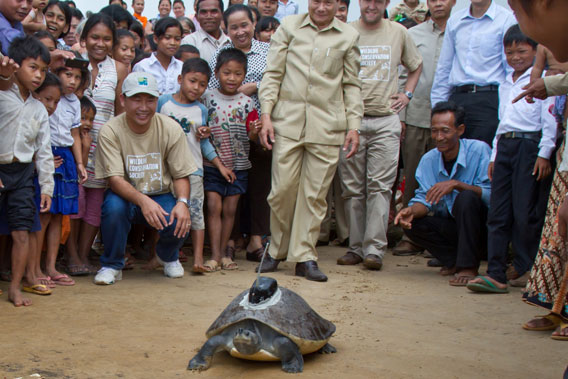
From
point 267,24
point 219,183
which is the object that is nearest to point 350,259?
point 219,183

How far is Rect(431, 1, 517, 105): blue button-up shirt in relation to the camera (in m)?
5.54

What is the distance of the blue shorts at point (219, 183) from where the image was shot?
5.20 meters

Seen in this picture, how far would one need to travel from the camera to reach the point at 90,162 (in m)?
4.81

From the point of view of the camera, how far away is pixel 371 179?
5.44 meters

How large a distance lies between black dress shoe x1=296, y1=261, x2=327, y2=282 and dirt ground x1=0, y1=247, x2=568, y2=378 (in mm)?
74

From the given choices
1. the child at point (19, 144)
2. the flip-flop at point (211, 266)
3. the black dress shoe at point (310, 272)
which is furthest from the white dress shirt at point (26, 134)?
the black dress shoe at point (310, 272)

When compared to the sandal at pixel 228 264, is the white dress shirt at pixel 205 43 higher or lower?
higher

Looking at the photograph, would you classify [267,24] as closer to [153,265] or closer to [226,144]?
[226,144]

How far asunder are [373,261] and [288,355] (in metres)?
2.42

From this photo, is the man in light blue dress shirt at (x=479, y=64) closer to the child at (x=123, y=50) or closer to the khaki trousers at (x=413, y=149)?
the khaki trousers at (x=413, y=149)

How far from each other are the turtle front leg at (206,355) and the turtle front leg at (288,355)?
26 centimetres

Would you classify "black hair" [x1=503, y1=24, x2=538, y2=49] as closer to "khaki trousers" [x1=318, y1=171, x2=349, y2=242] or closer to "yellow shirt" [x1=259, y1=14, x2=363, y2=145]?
"yellow shirt" [x1=259, y1=14, x2=363, y2=145]

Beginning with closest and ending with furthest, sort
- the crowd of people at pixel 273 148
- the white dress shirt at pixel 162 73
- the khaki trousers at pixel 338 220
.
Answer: the crowd of people at pixel 273 148 < the white dress shirt at pixel 162 73 < the khaki trousers at pixel 338 220

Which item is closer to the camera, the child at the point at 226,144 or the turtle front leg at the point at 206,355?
the turtle front leg at the point at 206,355
